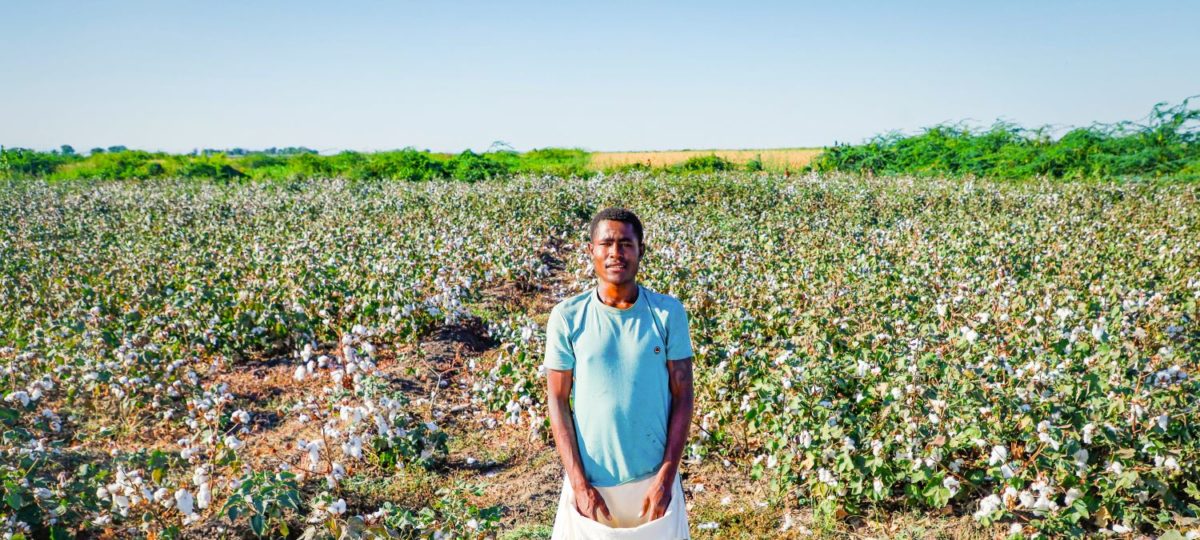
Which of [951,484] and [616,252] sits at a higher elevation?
[616,252]

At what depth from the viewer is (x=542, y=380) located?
5.05 m

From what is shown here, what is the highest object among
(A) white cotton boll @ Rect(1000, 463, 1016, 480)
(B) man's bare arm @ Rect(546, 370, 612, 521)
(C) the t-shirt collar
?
(C) the t-shirt collar

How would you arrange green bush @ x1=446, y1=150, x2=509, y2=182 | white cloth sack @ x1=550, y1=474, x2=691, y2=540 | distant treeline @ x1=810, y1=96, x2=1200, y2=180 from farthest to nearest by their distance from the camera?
green bush @ x1=446, y1=150, x2=509, y2=182 < distant treeline @ x1=810, y1=96, x2=1200, y2=180 < white cloth sack @ x1=550, y1=474, x2=691, y2=540

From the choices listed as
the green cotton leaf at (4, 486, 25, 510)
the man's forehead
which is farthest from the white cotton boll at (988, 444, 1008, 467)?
the green cotton leaf at (4, 486, 25, 510)

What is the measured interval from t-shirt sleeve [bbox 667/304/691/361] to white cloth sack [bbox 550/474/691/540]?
396 mm

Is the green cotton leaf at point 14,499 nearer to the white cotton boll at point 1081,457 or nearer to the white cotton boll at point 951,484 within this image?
the white cotton boll at point 951,484

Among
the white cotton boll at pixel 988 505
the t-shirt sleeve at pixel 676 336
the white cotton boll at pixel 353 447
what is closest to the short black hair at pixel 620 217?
the t-shirt sleeve at pixel 676 336

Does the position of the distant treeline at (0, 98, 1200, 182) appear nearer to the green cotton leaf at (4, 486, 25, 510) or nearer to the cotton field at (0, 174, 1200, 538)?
the cotton field at (0, 174, 1200, 538)

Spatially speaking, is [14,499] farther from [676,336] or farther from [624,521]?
[676,336]

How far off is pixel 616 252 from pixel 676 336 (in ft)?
1.06

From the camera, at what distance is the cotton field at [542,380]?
10.6 ft

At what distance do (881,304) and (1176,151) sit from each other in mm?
16536

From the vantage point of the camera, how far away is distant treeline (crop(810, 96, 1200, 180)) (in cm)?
1722

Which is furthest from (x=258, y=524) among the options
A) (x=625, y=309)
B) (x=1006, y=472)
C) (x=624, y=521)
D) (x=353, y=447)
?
(x=1006, y=472)
